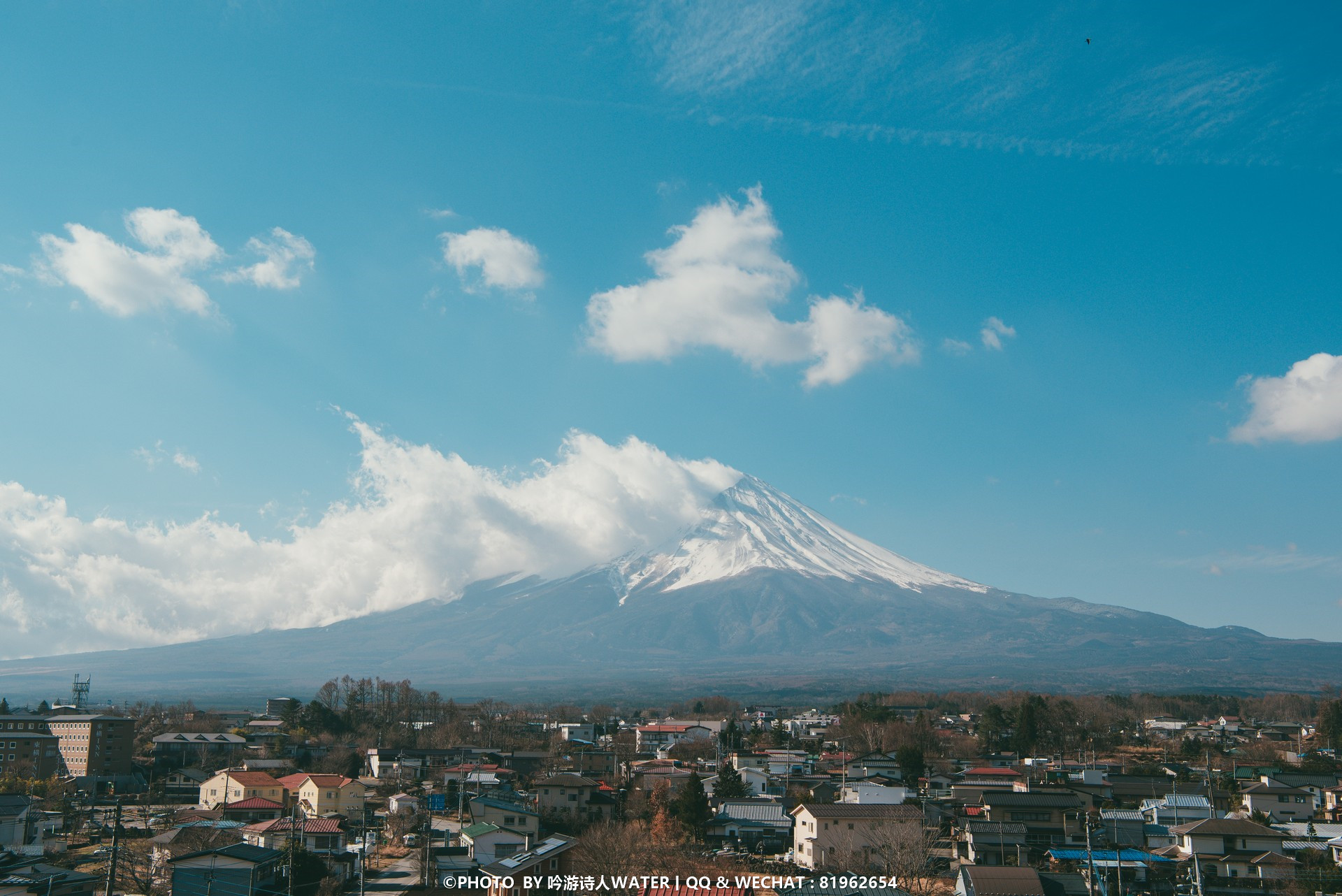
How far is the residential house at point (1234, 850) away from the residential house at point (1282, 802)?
5264mm

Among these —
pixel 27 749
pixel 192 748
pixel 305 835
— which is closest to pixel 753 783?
pixel 305 835

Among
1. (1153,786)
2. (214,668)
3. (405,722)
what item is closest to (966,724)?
(1153,786)

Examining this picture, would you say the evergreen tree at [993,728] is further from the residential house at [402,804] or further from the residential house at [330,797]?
the residential house at [330,797]

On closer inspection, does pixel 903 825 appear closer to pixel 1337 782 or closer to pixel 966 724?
pixel 1337 782

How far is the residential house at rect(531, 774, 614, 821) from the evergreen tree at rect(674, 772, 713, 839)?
3.07m

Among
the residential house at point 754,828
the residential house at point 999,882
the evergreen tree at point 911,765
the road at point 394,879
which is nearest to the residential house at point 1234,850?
the residential house at point 999,882

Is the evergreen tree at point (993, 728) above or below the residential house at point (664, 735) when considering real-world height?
above

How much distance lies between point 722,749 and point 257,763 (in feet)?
62.7

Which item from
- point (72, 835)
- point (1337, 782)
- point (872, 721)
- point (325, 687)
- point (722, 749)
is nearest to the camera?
point (72, 835)

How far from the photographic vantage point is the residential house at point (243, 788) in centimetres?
2912

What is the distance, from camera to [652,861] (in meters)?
18.6

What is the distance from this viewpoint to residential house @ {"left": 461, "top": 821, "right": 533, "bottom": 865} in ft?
68.0

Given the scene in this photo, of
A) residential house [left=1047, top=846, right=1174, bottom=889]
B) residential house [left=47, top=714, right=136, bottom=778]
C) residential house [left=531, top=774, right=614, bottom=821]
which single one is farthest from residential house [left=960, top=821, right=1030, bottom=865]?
residential house [left=47, top=714, right=136, bottom=778]

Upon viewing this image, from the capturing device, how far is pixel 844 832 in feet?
71.7
